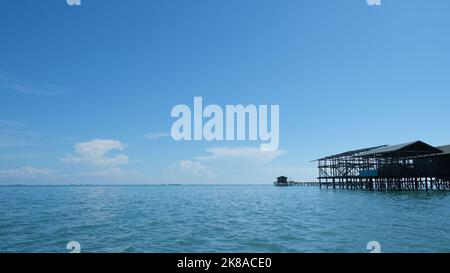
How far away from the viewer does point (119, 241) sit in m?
15.9

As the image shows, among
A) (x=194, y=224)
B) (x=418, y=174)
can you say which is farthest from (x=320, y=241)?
(x=418, y=174)

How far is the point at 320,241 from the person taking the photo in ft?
49.4
